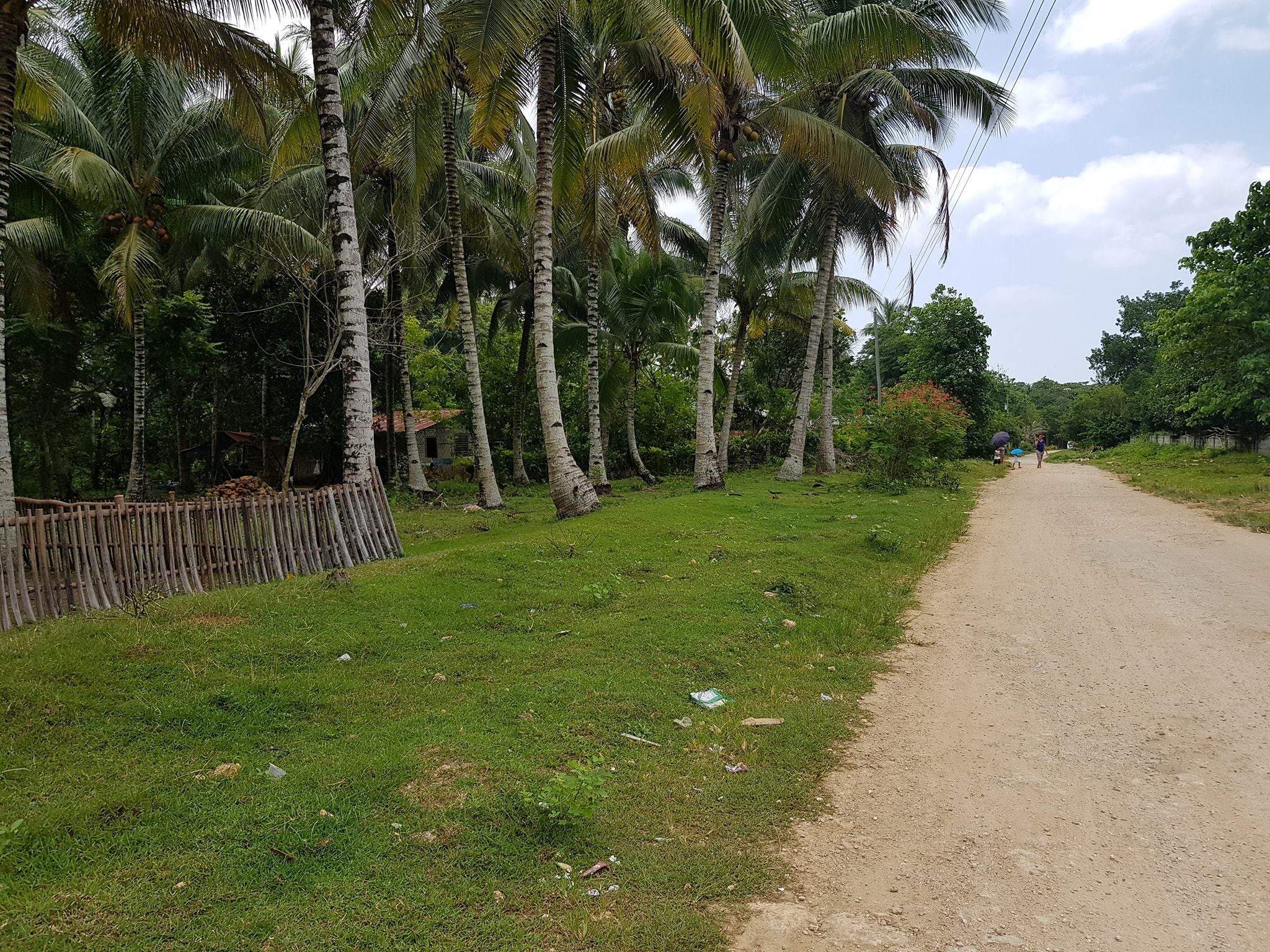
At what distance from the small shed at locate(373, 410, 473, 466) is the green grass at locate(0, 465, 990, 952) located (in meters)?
22.3

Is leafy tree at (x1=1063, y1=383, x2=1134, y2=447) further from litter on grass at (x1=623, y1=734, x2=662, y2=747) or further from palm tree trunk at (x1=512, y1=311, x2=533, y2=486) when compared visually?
litter on grass at (x1=623, y1=734, x2=662, y2=747)

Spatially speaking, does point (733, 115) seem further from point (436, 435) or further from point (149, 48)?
point (436, 435)

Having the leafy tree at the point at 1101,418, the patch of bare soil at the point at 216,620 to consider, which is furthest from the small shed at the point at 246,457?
the leafy tree at the point at 1101,418

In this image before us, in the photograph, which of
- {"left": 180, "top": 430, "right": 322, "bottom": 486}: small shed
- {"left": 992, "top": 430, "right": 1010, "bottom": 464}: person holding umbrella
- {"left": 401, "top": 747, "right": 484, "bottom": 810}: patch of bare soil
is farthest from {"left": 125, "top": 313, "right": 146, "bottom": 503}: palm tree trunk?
{"left": 992, "top": 430, "right": 1010, "bottom": 464}: person holding umbrella

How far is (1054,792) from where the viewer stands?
3.84m

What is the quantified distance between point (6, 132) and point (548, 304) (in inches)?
285

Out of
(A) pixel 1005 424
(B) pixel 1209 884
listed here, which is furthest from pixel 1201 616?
(A) pixel 1005 424

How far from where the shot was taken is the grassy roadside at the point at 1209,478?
14.2 meters

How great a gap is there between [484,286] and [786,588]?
19.1m

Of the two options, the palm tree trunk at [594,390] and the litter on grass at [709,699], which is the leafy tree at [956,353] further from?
the litter on grass at [709,699]

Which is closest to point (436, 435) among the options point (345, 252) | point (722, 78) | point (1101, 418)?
point (722, 78)

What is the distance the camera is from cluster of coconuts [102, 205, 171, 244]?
1722cm

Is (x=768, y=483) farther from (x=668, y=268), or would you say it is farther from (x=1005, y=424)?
(x=1005, y=424)

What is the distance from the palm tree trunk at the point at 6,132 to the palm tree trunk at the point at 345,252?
3022 millimetres
